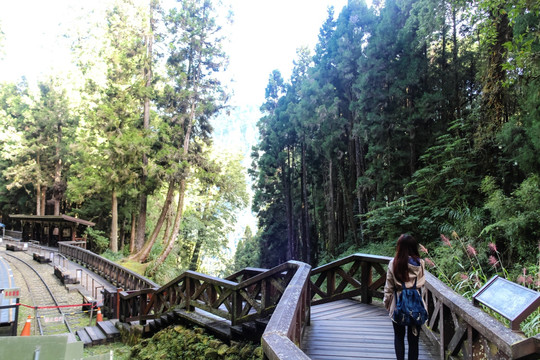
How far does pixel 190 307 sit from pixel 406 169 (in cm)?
1321

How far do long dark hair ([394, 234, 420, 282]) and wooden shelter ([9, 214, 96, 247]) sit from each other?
26.4 metres

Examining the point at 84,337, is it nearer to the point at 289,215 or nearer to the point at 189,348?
the point at 189,348

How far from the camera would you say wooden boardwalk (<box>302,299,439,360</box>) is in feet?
12.8

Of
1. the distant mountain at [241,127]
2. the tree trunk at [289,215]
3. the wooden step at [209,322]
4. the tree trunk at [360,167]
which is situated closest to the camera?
the wooden step at [209,322]

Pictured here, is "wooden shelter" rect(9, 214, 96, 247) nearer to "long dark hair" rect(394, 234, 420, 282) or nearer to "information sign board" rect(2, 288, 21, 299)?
"information sign board" rect(2, 288, 21, 299)

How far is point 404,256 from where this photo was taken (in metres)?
3.37

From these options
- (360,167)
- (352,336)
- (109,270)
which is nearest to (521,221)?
(352,336)

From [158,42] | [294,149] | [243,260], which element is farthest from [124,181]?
[243,260]

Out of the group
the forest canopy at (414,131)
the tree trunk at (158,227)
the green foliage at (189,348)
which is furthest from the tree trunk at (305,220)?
the green foliage at (189,348)

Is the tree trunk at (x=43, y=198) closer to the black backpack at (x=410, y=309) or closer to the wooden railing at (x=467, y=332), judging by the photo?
the wooden railing at (x=467, y=332)

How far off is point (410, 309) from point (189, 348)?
4421 millimetres

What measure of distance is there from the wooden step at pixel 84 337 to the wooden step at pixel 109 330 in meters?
0.44

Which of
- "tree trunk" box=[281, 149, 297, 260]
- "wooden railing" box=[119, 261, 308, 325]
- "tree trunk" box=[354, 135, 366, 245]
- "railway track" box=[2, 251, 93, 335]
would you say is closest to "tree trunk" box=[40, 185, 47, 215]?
"railway track" box=[2, 251, 93, 335]

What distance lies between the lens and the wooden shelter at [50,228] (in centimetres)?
2603
